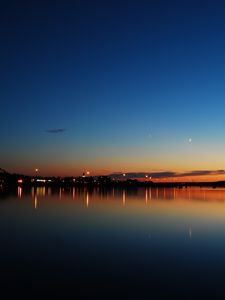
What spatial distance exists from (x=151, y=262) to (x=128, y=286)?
15.0ft

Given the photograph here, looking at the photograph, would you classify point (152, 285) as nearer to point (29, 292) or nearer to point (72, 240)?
point (29, 292)

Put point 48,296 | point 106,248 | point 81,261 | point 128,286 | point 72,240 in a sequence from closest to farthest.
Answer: point 48,296
point 128,286
point 81,261
point 106,248
point 72,240

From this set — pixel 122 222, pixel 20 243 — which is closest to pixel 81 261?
pixel 20 243

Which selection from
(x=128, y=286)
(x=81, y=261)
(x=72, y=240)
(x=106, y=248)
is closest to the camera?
(x=128, y=286)

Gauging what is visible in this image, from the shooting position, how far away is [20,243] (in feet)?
72.5

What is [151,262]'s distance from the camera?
58.7 feet

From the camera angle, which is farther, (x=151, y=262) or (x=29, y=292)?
(x=151, y=262)

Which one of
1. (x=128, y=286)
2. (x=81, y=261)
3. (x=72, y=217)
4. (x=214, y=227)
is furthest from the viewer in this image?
(x=72, y=217)

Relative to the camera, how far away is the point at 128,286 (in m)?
13.6

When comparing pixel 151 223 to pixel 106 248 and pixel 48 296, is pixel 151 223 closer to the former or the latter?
pixel 106 248

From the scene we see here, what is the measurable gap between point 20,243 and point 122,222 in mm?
14408

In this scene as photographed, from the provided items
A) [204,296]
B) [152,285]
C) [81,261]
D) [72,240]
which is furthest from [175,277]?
[72,240]

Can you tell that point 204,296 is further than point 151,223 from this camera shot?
No

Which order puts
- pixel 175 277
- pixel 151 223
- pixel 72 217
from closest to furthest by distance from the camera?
pixel 175 277
pixel 151 223
pixel 72 217
